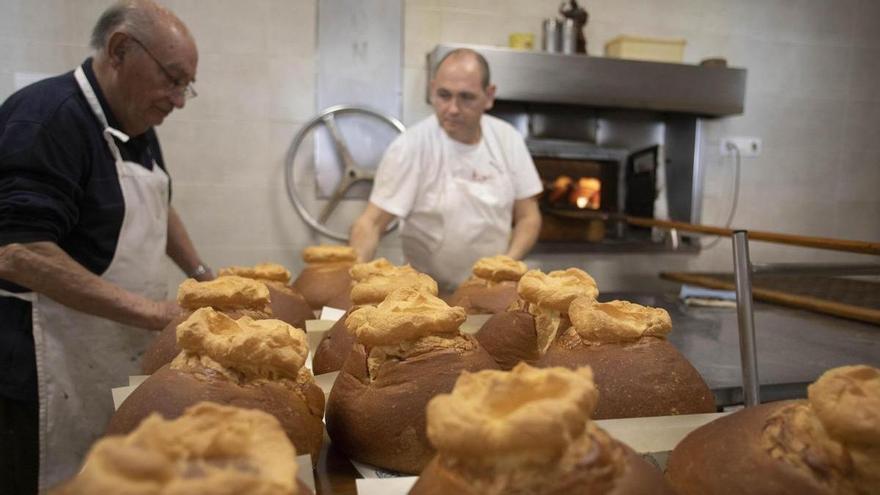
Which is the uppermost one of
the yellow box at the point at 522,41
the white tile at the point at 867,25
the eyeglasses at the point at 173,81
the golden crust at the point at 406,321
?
the white tile at the point at 867,25

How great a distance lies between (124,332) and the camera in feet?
6.95

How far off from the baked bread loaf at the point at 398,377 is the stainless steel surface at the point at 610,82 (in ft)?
9.87

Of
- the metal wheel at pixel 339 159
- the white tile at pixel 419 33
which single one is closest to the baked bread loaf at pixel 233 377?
the metal wheel at pixel 339 159

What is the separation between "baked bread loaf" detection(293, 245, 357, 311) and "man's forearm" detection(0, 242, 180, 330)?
1.57ft

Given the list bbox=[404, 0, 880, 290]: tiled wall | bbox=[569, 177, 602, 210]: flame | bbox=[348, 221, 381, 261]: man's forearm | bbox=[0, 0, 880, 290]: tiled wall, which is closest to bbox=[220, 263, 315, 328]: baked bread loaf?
bbox=[348, 221, 381, 261]: man's forearm

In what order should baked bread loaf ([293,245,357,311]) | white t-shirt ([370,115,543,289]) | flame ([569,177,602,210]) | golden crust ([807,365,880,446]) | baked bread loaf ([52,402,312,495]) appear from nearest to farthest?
baked bread loaf ([52,402,312,495])
golden crust ([807,365,880,446])
baked bread loaf ([293,245,357,311])
white t-shirt ([370,115,543,289])
flame ([569,177,602,210])

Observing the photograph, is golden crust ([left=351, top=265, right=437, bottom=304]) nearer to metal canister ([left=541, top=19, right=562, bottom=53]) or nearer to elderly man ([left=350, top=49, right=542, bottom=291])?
elderly man ([left=350, top=49, right=542, bottom=291])

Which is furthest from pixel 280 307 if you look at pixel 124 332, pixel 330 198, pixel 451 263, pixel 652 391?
pixel 330 198

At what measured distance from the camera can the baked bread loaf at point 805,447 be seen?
0.64m

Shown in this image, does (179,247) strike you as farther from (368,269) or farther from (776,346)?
(776,346)

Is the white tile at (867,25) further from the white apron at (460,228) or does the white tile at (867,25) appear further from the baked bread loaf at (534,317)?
the baked bread loaf at (534,317)

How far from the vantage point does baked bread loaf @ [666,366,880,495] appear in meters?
0.64

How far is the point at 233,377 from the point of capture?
93 centimetres

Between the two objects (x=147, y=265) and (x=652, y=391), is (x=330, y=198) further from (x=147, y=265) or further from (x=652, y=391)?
(x=652, y=391)
